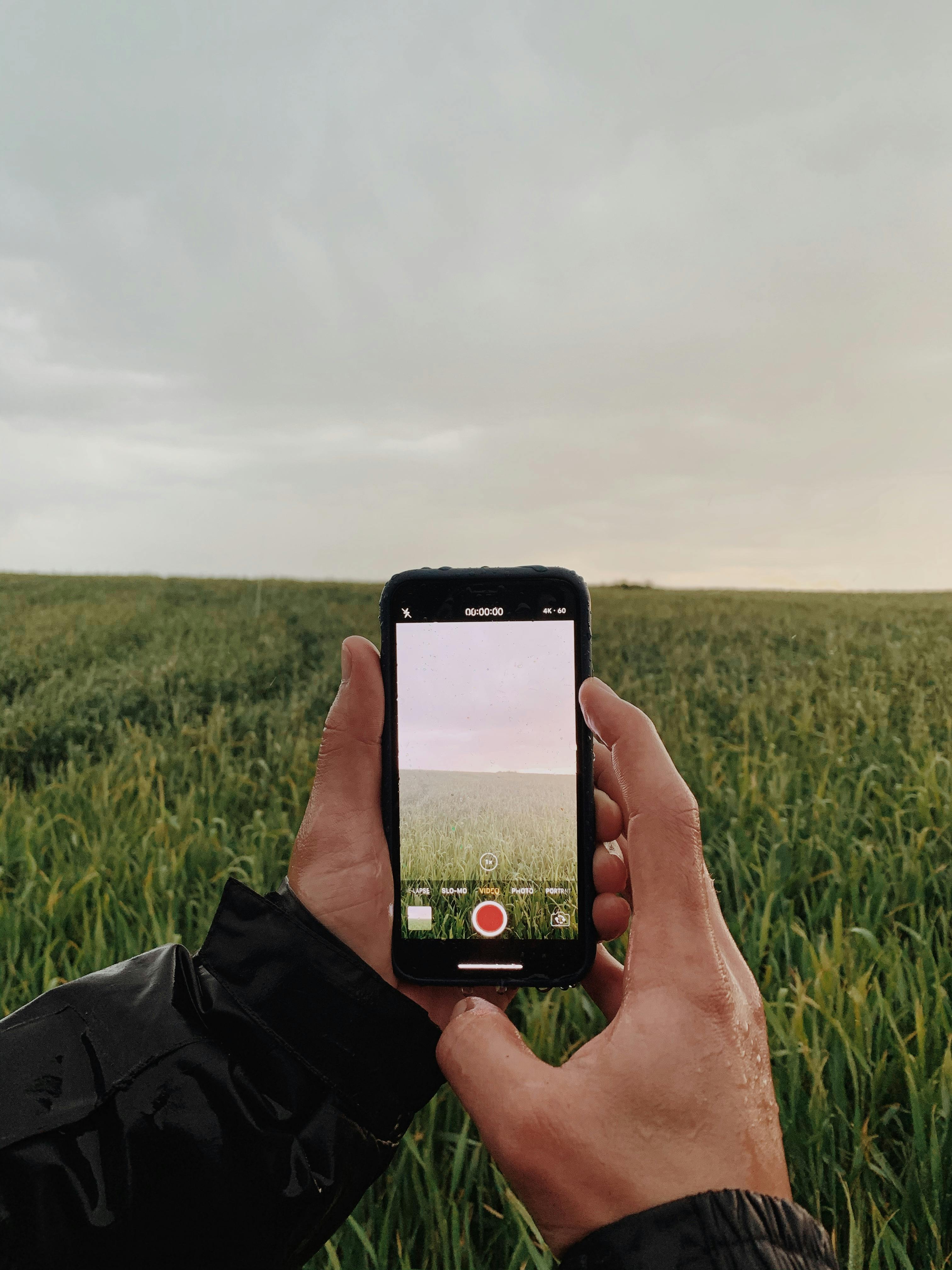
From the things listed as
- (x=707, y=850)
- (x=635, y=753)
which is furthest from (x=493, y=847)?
(x=707, y=850)

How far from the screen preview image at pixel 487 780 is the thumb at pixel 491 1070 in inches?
9.9

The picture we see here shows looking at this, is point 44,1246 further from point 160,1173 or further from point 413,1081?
point 413,1081

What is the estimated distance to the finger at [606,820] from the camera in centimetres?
172

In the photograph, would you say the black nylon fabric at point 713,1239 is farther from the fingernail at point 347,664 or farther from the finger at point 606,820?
the fingernail at point 347,664

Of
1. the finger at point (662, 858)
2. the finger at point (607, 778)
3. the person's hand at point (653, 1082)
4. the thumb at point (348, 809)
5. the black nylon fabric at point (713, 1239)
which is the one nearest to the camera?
the black nylon fabric at point (713, 1239)

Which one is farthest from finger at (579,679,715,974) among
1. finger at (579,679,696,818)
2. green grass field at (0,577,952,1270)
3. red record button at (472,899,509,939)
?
green grass field at (0,577,952,1270)

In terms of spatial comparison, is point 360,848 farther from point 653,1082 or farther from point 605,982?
point 653,1082

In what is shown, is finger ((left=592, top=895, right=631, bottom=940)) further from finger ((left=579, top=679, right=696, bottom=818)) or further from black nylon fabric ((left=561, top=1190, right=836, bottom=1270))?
black nylon fabric ((left=561, top=1190, right=836, bottom=1270))

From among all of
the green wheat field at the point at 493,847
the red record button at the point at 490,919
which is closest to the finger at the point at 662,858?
the green wheat field at the point at 493,847

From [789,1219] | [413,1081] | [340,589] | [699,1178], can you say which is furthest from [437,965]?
[340,589]

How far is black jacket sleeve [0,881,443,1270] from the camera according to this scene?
1176 millimetres

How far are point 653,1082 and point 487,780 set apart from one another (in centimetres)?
71

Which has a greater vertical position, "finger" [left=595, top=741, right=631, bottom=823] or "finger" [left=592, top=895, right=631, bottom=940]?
"finger" [left=595, top=741, right=631, bottom=823]

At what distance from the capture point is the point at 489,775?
1717 millimetres
